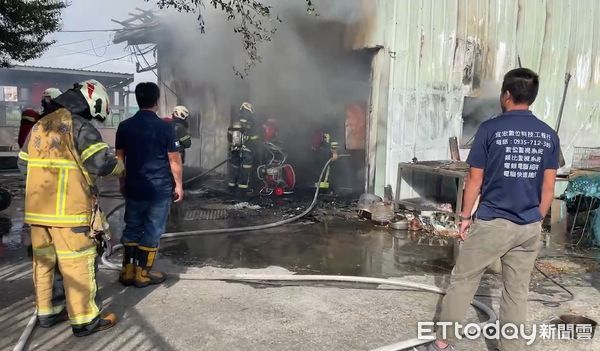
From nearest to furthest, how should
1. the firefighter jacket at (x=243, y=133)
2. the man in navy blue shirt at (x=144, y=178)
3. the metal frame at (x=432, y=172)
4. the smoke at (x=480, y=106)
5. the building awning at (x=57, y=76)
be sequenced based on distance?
1. the man in navy blue shirt at (x=144, y=178)
2. the metal frame at (x=432, y=172)
3. the smoke at (x=480, y=106)
4. the firefighter jacket at (x=243, y=133)
5. the building awning at (x=57, y=76)

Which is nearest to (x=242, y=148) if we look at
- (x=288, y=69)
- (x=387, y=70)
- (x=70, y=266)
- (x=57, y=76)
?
(x=288, y=69)

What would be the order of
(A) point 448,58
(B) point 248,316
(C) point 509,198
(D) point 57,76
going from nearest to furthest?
1. (C) point 509,198
2. (B) point 248,316
3. (A) point 448,58
4. (D) point 57,76

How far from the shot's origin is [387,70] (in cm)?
791

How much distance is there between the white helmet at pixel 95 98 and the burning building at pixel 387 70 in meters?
5.53

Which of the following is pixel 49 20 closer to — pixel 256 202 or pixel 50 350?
pixel 256 202

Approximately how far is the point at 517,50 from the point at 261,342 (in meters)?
8.42

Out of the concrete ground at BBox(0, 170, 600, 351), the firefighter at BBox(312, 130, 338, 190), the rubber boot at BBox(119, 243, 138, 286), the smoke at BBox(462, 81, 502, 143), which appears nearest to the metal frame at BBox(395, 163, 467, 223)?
the concrete ground at BBox(0, 170, 600, 351)

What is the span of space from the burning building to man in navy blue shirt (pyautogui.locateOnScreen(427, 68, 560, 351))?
5229 mm

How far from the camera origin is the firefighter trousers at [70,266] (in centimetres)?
307

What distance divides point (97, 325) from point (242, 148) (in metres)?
6.58

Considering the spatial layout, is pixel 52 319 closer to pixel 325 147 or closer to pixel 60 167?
pixel 60 167

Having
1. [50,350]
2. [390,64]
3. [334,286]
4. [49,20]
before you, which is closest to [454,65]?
[390,64]

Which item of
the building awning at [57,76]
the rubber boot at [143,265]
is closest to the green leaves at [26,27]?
the rubber boot at [143,265]

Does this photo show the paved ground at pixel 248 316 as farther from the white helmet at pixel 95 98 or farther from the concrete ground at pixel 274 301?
the white helmet at pixel 95 98
